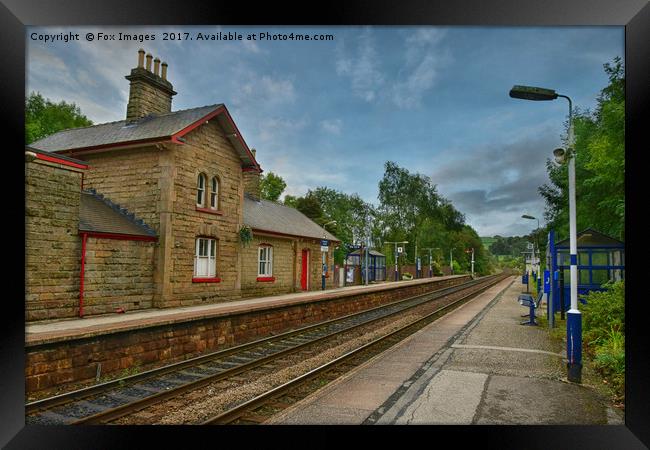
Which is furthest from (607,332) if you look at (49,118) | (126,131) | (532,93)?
(49,118)

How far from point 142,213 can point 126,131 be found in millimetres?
3030

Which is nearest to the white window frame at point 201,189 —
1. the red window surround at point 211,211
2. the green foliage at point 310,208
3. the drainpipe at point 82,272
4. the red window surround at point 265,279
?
the red window surround at point 211,211

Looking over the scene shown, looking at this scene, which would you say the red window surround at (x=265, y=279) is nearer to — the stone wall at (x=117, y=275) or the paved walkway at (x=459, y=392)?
the stone wall at (x=117, y=275)

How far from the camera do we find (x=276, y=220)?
2014 centimetres

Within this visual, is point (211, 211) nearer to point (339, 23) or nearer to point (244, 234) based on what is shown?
point (244, 234)

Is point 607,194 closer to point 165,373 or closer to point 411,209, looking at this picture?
point 165,373

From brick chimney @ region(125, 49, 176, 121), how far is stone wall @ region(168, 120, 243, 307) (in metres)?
2.60

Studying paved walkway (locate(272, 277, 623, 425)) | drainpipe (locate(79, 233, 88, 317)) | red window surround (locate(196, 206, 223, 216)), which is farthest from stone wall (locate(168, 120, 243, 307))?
paved walkway (locate(272, 277, 623, 425))

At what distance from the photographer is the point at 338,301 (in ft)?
53.3

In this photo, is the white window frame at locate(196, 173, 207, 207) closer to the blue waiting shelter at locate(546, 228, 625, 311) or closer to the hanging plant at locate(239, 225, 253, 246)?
the hanging plant at locate(239, 225, 253, 246)

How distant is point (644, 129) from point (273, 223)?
15815mm

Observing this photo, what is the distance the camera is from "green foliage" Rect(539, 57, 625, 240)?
800cm

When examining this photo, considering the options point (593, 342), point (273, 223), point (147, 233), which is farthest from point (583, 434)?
point (273, 223)

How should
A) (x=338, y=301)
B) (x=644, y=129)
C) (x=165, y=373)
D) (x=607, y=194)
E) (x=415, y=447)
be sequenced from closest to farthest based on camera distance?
(x=415, y=447) < (x=644, y=129) < (x=165, y=373) < (x=607, y=194) < (x=338, y=301)
